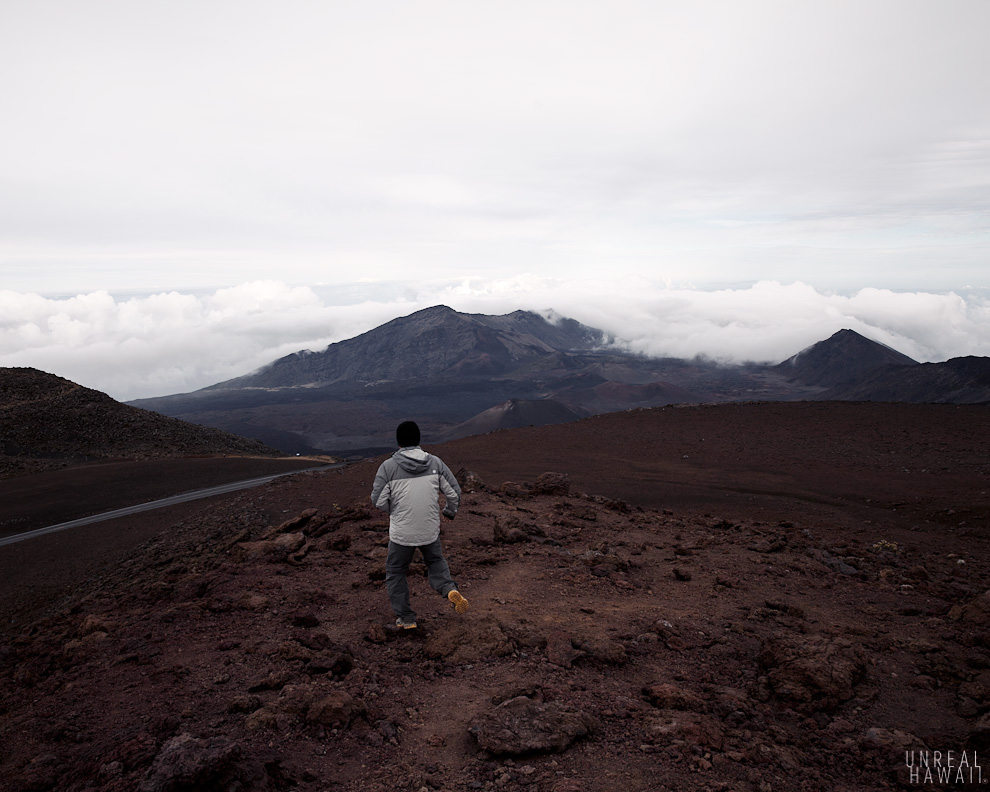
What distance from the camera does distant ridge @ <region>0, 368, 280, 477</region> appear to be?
3098 cm

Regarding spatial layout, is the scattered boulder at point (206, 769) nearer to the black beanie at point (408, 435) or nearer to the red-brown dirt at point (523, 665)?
the red-brown dirt at point (523, 665)

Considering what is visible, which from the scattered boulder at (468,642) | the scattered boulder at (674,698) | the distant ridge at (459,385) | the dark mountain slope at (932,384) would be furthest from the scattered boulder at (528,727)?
the distant ridge at (459,385)

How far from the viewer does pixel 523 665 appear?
15.3 feet

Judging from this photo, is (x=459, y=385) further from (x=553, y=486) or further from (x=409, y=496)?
(x=409, y=496)

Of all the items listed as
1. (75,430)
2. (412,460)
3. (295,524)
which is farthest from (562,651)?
(75,430)

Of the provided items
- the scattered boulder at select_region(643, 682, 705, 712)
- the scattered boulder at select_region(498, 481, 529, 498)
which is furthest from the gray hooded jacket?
the scattered boulder at select_region(498, 481, 529, 498)

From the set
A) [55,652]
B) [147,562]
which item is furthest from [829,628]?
[147,562]

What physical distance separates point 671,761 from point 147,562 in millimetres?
11958

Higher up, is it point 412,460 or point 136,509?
point 412,460

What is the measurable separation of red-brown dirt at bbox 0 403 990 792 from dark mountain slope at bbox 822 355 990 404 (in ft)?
222

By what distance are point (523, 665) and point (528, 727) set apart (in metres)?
1.02

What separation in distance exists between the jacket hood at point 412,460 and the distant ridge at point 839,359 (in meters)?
141

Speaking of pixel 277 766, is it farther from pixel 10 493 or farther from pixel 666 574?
pixel 10 493

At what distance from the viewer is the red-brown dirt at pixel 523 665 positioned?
3439 mm
